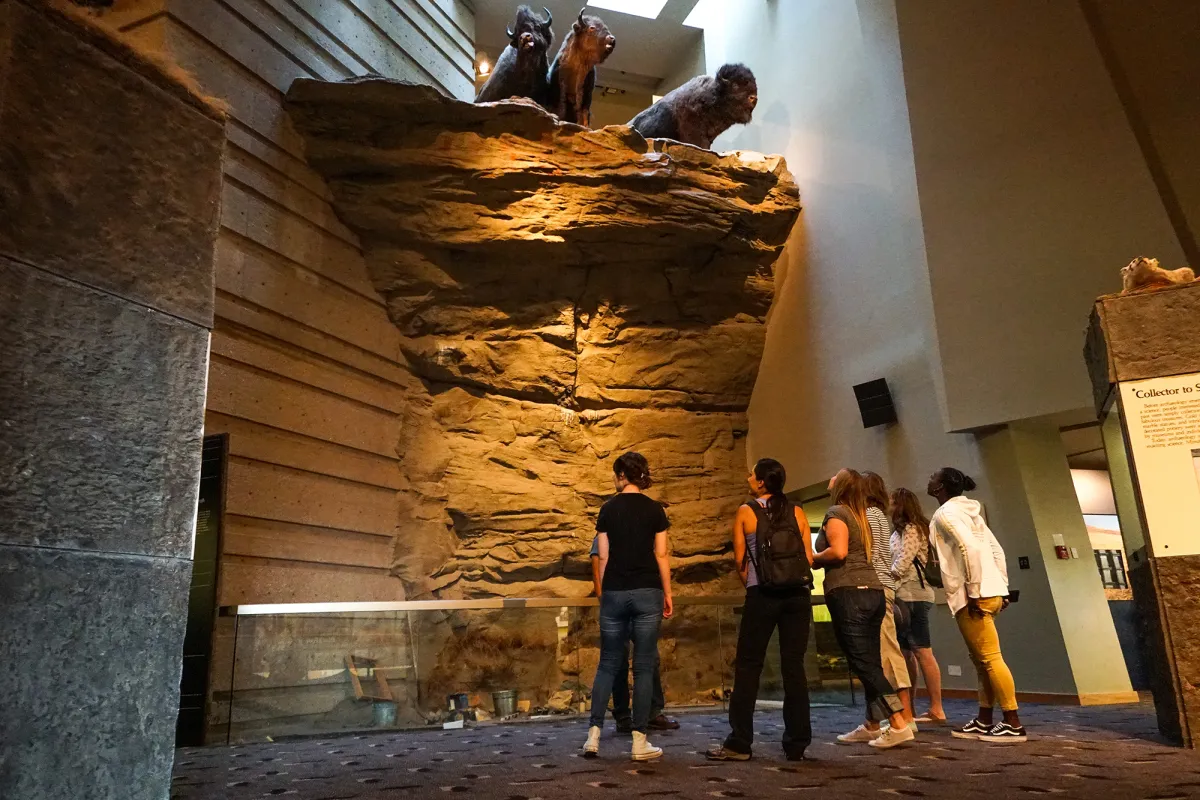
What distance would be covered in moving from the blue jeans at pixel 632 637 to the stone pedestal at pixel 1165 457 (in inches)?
107

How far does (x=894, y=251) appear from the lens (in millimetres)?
8430

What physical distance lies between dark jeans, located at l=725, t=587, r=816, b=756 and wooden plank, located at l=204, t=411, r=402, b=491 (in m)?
4.48

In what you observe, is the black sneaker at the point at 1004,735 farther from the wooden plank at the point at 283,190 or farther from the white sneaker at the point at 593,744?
the wooden plank at the point at 283,190

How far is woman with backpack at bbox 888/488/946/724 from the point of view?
5609 millimetres


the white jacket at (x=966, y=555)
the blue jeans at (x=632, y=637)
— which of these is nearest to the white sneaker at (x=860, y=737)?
the white jacket at (x=966, y=555)

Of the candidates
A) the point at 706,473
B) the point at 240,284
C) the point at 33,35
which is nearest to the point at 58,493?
the point at 33,35

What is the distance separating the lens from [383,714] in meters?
5.79

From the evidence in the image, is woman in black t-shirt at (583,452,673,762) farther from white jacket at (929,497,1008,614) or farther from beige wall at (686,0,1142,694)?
beige wall at (686,0,1142,694)

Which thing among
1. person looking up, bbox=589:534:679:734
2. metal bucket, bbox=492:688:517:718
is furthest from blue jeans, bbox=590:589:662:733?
metal bucket, bbox=492:688:517:718

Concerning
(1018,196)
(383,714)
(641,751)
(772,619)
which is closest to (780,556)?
(772,619)

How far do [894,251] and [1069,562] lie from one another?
3445 mm

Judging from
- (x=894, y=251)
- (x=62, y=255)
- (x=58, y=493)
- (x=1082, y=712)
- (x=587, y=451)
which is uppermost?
(x=894, y=251)

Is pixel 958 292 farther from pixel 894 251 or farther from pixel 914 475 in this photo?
pixel 914 475

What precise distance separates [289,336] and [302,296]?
0.46 metres
